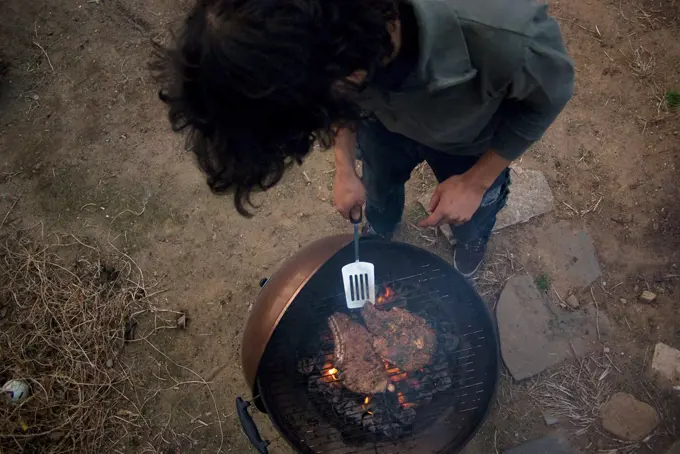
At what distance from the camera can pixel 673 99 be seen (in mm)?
3203

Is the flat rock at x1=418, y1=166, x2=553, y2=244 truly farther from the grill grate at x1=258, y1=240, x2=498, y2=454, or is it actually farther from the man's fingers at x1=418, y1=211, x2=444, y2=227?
the man's fingers at x1=418, y1=211, x2=444, y2=227

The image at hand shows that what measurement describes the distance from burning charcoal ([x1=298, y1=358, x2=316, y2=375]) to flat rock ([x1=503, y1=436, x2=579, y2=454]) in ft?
3.90

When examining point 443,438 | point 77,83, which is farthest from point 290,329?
point 77,83

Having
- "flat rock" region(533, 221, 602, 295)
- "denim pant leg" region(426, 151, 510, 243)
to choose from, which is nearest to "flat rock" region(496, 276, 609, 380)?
"flat rock" region(533, 221, 602, 295)

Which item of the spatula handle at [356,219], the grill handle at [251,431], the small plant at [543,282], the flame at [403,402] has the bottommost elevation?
the small plant at [543,282]

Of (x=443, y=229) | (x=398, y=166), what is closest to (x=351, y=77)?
(x=398, y=166)

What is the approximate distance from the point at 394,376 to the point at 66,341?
75.4 inches

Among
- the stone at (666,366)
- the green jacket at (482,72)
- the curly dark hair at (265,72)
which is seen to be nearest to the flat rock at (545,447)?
the stone at (666,366)

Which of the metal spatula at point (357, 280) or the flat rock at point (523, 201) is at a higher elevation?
the metal spatula at point (357, 280)

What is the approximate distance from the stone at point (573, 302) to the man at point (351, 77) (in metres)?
1.47

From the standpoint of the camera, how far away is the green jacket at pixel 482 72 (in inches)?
48.8

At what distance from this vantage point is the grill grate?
6.73ft

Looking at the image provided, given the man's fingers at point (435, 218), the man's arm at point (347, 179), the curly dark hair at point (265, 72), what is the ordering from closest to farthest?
the curly dark hair at point (265, 72) → the man's fingers at point (435, 218) → the man's arm at point (347, 179)

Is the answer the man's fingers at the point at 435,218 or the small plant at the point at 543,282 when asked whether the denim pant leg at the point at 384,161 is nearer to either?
the man's fingers at the point at 435,218
